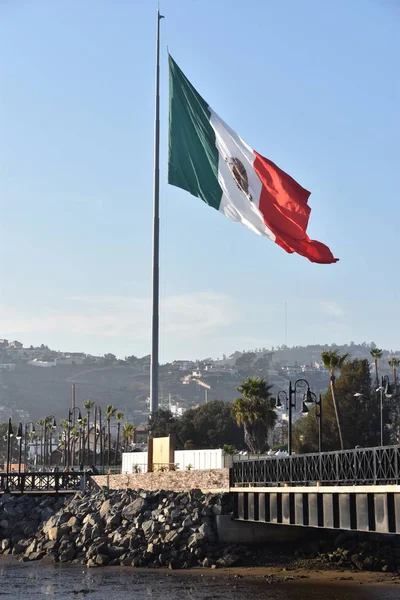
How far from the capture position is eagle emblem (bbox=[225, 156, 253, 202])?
153 ft

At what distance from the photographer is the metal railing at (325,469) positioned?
34812 mm

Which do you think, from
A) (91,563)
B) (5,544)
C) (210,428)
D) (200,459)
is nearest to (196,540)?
(91,563)

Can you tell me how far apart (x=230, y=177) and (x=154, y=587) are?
60.2 ft

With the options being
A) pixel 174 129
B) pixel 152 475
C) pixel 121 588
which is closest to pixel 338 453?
pixel 121 588

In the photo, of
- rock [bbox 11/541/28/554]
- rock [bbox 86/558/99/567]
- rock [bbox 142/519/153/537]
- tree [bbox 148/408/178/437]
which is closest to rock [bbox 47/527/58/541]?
Result: rock [bbox 11/541/28/554]

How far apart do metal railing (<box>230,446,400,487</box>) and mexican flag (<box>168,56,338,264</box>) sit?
8.03m

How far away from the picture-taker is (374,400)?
108 m

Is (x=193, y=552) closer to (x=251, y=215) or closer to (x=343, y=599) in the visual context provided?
(x=343, y=599)

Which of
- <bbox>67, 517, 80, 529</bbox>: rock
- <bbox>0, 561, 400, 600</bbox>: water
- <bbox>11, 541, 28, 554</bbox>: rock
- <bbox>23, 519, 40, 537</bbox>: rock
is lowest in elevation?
<bbox>0, 561, 400, 600</bbox>: water

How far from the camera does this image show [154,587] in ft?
140

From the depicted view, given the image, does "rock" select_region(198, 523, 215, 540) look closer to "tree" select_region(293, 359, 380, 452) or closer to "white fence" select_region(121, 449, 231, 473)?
"white fence" select_region(121, 449, 231, 473)

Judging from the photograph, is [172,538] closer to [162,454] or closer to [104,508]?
[104,508]

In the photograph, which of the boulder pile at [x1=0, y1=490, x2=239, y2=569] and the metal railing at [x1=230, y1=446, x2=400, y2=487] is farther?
the boulder pile at [x1=0, y1=490, x2=239, y2=569]

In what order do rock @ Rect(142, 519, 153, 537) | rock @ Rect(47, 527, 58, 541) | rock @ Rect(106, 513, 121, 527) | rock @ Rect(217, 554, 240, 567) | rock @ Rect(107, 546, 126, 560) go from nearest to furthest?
rock @ Rect(217, 554, 240, 567)
rock @ Rect(107, 546, 126, 560)
rock @ Rect(142, 519, 153, 537)
rock @ Rect(106, 513, 121, 527)
rock @ Rect(47, 527, 58, 541)
